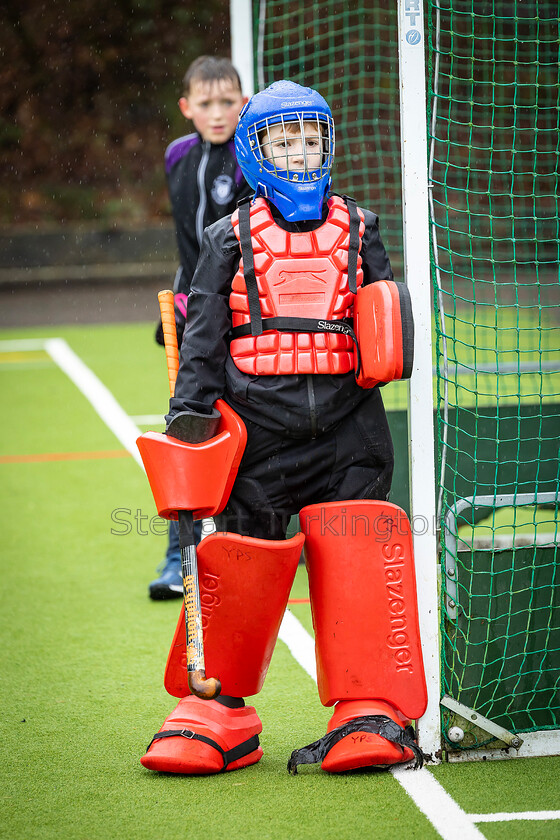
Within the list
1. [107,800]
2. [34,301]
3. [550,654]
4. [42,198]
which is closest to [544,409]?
[550,654]

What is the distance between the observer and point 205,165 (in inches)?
153

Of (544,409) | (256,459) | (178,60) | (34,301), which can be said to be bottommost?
(34,301)

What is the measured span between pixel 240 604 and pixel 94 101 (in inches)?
577

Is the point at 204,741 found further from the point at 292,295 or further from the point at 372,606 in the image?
the point at 292,295

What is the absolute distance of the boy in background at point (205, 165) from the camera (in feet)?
12.6

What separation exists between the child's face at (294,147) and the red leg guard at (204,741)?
1431mm

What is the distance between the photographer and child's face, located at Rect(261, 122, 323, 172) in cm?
258

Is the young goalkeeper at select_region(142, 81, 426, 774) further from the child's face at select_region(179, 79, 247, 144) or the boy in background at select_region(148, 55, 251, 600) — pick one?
the child's face at select_region(179, 79, 247, 144)

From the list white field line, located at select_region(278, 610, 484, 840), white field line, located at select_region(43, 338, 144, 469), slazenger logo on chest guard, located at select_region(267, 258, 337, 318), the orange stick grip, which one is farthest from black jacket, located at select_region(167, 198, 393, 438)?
white field line, located at select_region(43, 338, 144, 469)

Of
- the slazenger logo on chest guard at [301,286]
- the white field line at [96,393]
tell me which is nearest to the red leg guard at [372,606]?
the slazenger logo on chest guard at [301,286]

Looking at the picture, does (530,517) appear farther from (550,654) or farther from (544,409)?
(550,654)

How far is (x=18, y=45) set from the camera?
15.4 m

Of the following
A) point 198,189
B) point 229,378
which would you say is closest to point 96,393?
point 198,189

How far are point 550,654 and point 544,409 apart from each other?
1.91m
